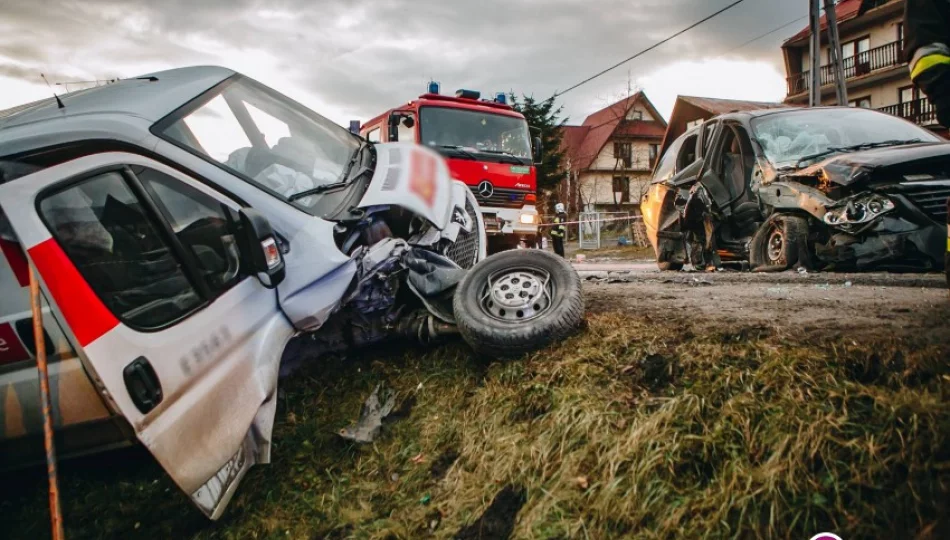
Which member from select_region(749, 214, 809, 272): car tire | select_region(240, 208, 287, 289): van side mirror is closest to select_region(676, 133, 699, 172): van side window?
select_region(749, 214, 809, 272): car tire

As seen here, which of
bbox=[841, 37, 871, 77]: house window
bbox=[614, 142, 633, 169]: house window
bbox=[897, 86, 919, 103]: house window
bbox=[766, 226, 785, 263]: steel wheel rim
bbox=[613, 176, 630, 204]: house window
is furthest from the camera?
bbox=[613, 176, 630, 204]: house window

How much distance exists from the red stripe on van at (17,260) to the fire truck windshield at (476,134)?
737 cm

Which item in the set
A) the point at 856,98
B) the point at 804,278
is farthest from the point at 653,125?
the point at 804,278

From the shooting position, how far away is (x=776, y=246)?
5359mm

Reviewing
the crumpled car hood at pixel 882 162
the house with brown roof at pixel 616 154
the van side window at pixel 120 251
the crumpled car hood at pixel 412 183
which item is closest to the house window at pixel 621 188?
the house with brown roof at pixel 616 154

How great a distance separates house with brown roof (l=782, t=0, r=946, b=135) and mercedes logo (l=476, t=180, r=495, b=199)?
2040 centimetres

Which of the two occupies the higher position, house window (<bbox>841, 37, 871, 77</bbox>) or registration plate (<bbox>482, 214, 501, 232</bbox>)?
house window (<bbox>841, 37, 871, 77</bbox>)

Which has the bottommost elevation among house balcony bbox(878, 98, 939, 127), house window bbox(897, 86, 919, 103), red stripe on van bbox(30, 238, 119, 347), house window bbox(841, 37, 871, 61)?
red stripe on van bbox(30, 238, 119, 347)

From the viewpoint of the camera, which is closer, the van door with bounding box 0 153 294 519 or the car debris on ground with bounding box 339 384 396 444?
the van door with bounding box 0 153 294 519

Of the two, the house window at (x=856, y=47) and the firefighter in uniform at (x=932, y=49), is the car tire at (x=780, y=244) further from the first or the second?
the house window at (x=856, y=47)

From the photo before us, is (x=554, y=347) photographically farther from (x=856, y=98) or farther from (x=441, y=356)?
(x=856, y=98)

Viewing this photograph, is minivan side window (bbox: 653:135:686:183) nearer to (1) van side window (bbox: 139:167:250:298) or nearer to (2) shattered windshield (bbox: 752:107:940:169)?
(2) shattered windshield (bbox: 752:107:940:169)

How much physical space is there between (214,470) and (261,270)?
0.94 meters

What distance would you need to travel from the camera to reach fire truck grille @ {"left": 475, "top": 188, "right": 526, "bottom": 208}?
9.92 metres
